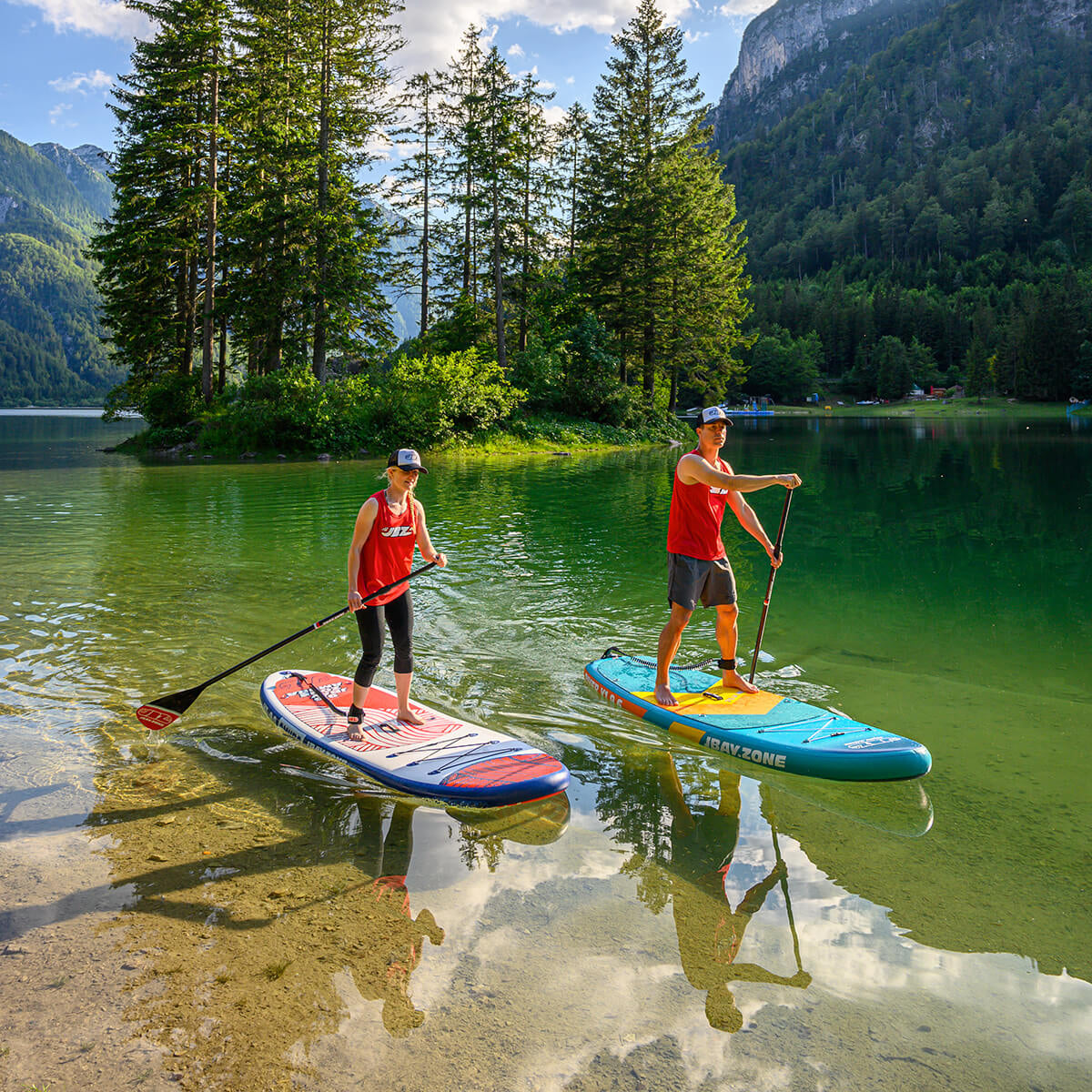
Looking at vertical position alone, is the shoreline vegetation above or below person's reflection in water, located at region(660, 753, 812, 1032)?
above

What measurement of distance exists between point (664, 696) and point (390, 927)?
9.91 ft

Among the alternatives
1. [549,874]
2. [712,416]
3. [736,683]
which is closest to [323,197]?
[712,416]

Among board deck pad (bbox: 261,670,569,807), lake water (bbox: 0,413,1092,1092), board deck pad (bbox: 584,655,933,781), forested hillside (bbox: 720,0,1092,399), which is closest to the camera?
lake water (bbox: 0,413,1092,1092)

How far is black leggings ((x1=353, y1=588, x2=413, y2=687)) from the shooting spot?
19.1ft

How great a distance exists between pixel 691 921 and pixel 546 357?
3613cm

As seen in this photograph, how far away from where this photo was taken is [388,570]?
5.73 metres

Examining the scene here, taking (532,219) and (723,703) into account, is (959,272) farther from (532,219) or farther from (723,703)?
(723,703)

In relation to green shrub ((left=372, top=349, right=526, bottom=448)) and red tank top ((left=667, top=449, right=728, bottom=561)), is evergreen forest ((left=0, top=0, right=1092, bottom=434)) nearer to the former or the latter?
green shrub ((left=372, top=349, right=526, bottom=448))

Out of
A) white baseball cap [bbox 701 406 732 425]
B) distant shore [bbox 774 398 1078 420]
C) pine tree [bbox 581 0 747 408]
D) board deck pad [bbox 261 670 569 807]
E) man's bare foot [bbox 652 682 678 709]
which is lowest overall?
board deck pad [bbox 261 670 569 807]

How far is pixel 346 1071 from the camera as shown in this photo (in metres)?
2.81

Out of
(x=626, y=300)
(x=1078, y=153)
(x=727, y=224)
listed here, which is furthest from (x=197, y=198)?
(x=1078, y=153)

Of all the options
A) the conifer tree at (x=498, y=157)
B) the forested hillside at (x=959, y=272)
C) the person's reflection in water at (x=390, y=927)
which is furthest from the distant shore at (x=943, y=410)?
the person's reflection in water at (x=390, y=927)

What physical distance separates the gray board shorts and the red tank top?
2.4 inches

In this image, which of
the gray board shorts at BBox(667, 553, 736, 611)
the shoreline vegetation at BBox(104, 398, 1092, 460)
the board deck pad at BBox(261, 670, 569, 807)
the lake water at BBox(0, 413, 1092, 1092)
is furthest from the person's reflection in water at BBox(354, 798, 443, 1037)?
the shoreline vegetation at BBox(104, 398, 1092, 460)
